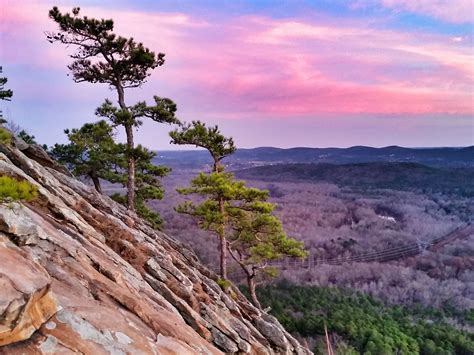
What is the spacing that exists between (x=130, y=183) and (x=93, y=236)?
983 cm

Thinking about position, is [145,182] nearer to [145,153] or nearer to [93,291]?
[145,153]

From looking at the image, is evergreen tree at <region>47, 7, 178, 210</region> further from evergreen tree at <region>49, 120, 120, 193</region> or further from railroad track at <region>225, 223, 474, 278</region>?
railroad track at <region>225, 223, 474, 278</region>

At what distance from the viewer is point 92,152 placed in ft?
64.7

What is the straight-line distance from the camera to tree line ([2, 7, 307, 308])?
18.4m

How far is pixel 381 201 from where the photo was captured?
632 ft

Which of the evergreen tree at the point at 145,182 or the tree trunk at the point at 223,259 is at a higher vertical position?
the evergreen tree at the point at 145,182

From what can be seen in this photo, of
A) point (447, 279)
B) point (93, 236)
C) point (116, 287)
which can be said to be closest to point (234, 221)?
point (93, 236)

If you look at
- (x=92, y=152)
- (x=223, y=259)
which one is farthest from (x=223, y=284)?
(x=92, y=152)

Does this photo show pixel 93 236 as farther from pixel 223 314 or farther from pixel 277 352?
pixel 277 352

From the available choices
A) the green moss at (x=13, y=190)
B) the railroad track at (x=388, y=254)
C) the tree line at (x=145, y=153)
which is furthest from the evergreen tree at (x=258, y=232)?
the railroad track at (x=388, y=254)

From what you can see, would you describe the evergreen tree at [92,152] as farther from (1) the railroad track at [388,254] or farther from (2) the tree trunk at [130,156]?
(1) the railroad track at [388,254]

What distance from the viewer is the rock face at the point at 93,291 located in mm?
5352

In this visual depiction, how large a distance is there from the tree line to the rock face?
489 cm

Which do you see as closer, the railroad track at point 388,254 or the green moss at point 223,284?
the green moss at point 223,284
